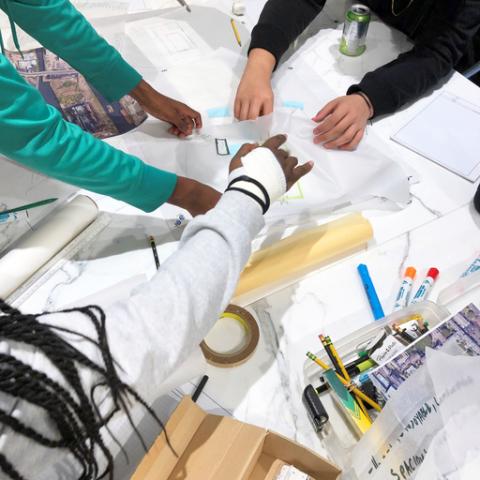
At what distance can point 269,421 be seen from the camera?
0.56m

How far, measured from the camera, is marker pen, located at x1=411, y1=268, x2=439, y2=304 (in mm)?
651

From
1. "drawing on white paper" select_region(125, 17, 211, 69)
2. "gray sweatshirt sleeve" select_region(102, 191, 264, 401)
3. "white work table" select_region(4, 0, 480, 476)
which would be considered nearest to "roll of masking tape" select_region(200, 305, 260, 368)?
"white work table" select_region(4, 0, 480, 476)

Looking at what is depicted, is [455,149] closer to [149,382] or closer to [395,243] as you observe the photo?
[395,243]

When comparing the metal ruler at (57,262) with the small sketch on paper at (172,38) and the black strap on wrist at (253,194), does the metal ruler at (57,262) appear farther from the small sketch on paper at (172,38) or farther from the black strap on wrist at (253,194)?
the small sketch on paper at (172,38)

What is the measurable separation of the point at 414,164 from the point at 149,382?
2.09 feet

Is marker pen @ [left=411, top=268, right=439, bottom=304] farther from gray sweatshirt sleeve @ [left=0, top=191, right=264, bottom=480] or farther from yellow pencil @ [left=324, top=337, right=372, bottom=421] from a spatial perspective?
gray sweatshirt sleeve @ [left=0, top=191, right=264, bottom=480]

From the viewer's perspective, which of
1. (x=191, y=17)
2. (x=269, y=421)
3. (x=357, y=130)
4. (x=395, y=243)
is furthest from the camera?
(x=191, y=17)

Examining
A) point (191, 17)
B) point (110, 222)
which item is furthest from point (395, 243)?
point (191, 17)

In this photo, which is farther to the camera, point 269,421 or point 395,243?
point 395,243

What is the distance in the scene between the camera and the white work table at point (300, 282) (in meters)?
0.58

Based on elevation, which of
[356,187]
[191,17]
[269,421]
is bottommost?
[269,421]

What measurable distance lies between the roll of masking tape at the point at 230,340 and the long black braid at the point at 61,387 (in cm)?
22

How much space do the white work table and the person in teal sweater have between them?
3.0 inches

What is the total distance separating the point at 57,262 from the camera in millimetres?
687
